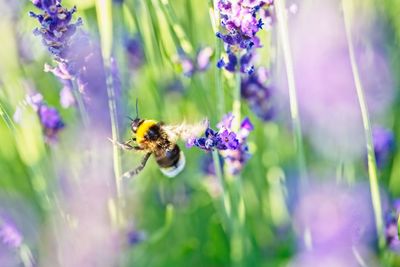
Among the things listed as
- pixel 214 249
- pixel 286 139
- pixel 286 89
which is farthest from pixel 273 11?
pixel 214 249

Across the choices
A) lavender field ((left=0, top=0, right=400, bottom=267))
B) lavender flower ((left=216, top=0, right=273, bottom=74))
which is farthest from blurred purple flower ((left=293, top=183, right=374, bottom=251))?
lavender flower ((left=216, top=0, right=273, bottom=74))

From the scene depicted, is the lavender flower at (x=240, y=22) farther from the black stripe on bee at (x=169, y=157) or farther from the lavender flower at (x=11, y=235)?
the lavender flower at (x=11, y=235)

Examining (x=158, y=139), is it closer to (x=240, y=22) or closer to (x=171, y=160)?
(x=171, y=160)

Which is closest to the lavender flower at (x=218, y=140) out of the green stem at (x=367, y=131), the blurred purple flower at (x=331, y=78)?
the green stem at (x=367, y=131)

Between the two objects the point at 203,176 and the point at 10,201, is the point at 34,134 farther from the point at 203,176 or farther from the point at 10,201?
the point at 203,176

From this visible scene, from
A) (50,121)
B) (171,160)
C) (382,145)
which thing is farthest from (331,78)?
(50,121)

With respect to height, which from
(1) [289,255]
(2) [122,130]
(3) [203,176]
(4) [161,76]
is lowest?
(1) [289,255]
